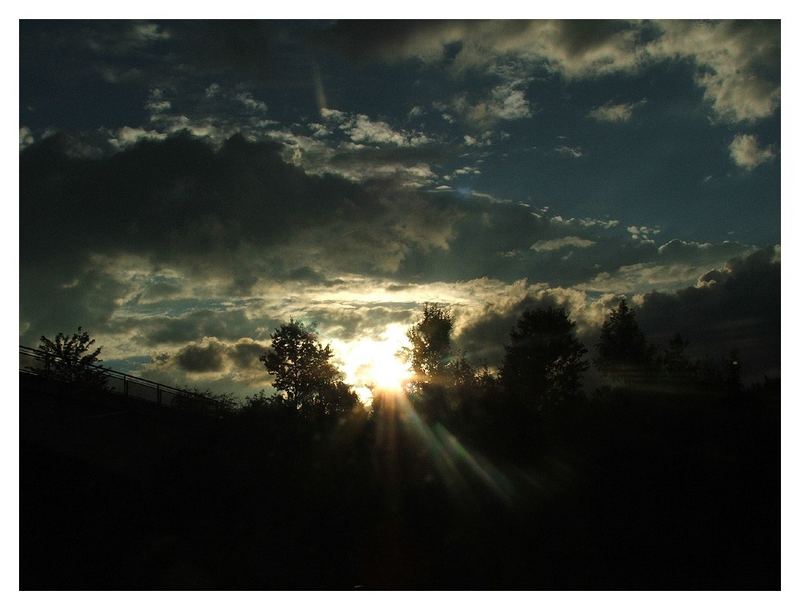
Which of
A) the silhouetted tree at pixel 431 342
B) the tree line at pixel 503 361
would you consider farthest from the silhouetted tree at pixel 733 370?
the silhouetted tree at pixel 431 342

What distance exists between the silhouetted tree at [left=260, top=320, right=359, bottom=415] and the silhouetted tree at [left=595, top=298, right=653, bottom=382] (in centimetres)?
2668

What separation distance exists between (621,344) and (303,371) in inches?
1343

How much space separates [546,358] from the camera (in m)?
60.1

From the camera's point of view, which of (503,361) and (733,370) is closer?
(733,370)

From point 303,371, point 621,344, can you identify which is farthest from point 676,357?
point 303,371

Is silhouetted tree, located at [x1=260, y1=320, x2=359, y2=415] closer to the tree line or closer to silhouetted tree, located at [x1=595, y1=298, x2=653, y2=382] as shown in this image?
the tree line

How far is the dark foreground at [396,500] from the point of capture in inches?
705

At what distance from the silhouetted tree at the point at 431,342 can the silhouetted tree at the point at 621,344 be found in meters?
16.2

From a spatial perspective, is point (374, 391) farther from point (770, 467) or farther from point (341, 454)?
point (770, 467)

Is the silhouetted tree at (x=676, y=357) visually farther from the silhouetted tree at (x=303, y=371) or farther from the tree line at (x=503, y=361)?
the silhouetted tree at (x=303, y=371)

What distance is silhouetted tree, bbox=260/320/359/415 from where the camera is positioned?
65125mm

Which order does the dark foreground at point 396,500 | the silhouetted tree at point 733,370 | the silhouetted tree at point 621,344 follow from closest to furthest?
the dark foreground at point 396,500
the silhouetted tree at point 733,370
the silhouetted tree at point 621,344

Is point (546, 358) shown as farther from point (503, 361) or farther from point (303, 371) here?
point (303, 371)

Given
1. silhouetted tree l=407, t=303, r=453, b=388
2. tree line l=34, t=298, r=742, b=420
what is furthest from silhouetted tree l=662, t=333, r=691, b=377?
silhouetted tree l=407, t=303, r=453, b=388
